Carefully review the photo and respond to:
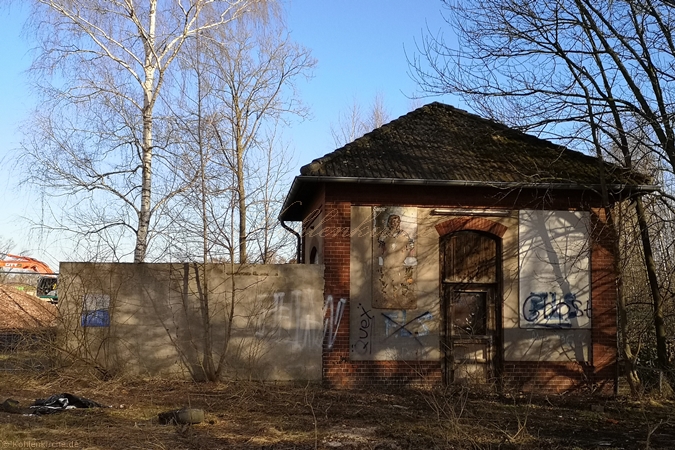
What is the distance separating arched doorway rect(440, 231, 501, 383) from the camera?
13.3m

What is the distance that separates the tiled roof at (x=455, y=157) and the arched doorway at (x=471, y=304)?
139cm

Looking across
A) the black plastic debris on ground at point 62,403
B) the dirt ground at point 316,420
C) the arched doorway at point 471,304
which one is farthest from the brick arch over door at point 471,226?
the black plastic debris on ground at point 62,403

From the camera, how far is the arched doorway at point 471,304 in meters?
13.3

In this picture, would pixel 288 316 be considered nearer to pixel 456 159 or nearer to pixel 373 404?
pixel 373 404

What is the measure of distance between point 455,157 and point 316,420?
658 cm

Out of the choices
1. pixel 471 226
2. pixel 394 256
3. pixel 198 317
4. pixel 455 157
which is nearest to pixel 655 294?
pixel 471 226

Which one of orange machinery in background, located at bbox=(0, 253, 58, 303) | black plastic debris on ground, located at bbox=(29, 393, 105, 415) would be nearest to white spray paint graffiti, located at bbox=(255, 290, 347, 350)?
black plastic debris on ground, located at bbox=(29, 393, 105, 415)

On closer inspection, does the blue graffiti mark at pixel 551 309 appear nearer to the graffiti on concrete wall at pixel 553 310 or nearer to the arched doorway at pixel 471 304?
the graffiti on concrete wall at pixel 553 310

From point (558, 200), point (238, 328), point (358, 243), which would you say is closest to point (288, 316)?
point (238, 328)

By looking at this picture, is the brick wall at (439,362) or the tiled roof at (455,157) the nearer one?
the brick wall at (439,362)

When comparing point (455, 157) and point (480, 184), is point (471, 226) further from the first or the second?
point (455, 157)

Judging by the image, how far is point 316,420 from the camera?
372 inches

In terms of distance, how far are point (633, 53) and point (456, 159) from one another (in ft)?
12.3

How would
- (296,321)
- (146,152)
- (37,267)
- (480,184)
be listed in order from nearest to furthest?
(480,184)
(296,321)
(146,152)
(37,267)
